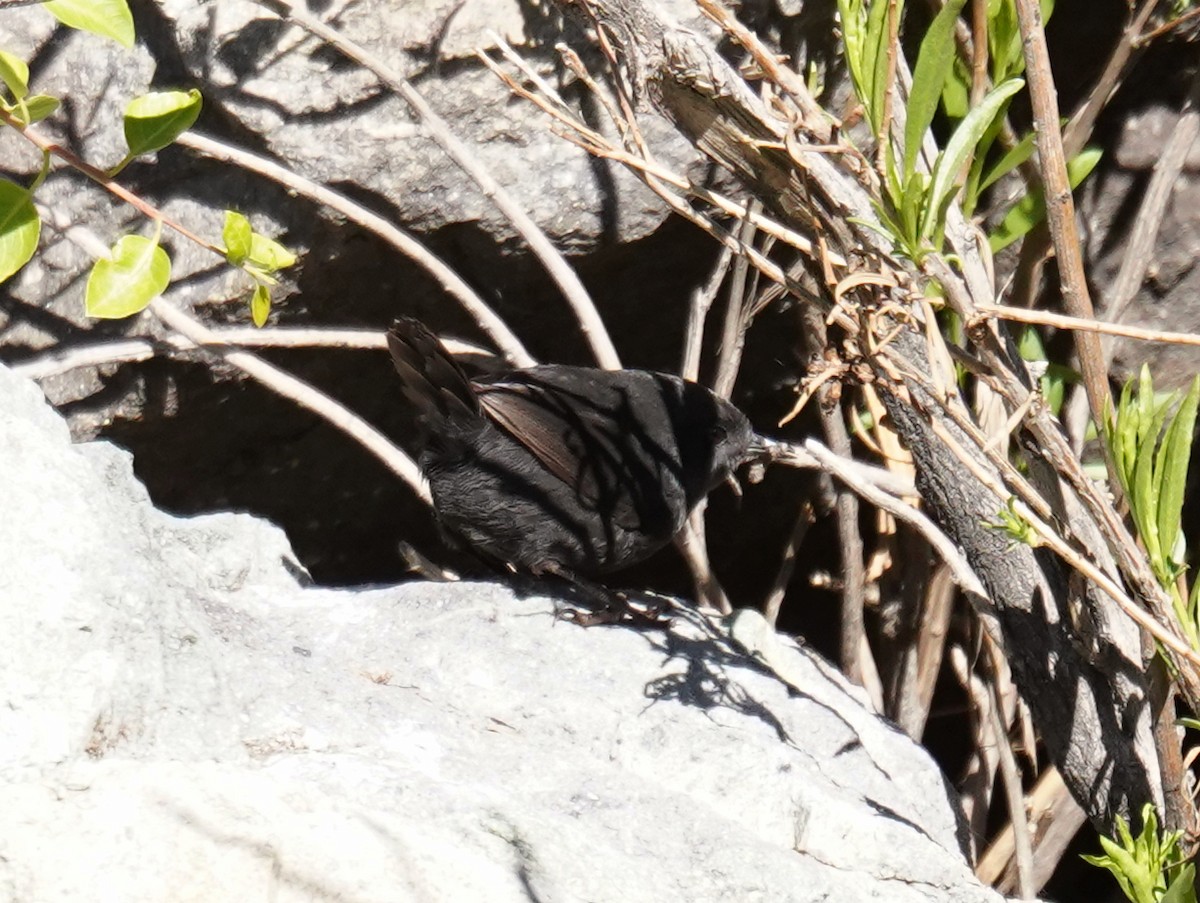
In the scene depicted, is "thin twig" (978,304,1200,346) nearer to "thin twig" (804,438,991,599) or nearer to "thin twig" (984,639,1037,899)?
"thin twig" (804,438,991,599)

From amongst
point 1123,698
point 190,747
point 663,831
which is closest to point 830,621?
point 1123,698

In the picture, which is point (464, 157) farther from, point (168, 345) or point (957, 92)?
point (957, 92)

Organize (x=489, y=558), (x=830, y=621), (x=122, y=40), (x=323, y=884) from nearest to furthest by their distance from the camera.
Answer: (x=323, y=884) → (x=122, y=40) → (x=489, y=558) → (x=830, y=621)

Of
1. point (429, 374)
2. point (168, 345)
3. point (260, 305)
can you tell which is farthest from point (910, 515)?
point (168, 345)

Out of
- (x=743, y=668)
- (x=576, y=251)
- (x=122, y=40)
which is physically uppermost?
(x=122, y=40)

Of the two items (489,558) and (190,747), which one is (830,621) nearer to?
(489,558)
